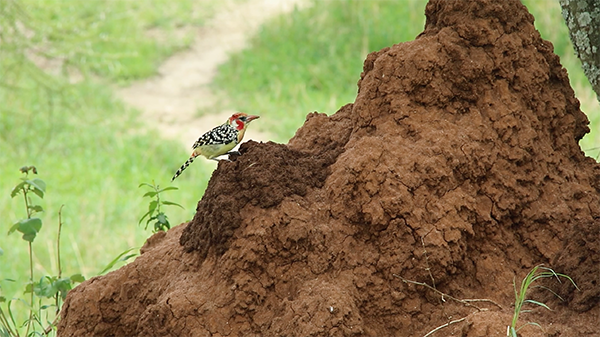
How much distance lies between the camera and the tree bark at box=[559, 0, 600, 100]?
3320 mm

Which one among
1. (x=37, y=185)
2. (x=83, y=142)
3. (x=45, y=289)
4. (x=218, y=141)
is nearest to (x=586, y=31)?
(x=218, y=141)

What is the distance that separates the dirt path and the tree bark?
23.7ft

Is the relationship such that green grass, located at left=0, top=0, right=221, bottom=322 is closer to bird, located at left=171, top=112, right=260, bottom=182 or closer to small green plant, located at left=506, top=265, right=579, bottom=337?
bird, located at left=171, top=112, right=260, bottom=182

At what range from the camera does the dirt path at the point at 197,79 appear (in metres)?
11.6

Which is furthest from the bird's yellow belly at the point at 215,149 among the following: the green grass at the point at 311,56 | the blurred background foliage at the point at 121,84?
the green grass at the point at 311,56

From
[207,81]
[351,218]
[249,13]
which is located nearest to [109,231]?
[207,81]

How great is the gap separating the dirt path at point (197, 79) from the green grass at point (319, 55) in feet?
1.24

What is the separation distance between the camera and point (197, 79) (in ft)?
42.7

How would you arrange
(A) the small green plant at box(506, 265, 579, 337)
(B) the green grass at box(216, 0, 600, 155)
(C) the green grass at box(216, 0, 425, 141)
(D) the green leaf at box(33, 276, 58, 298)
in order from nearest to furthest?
(A) the small green plant at box(506, 265, 579, 337) → (D) the green leaf at box(33, 276, 58, 298) → (B) the green grass at box(216, 0, 600, 155) → (C) the green grass at box(216, 0, 425, 141)

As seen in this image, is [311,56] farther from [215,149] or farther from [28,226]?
[28,226]

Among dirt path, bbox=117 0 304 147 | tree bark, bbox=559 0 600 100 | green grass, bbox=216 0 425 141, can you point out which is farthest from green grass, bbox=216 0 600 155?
tree bark, bbox=559 0 600 100

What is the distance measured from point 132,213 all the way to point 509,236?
630 cm

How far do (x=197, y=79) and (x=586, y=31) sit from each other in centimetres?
1014

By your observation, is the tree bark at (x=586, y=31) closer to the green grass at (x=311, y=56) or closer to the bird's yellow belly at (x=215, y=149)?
the bird's yellow belly at (x=215, y=149)
